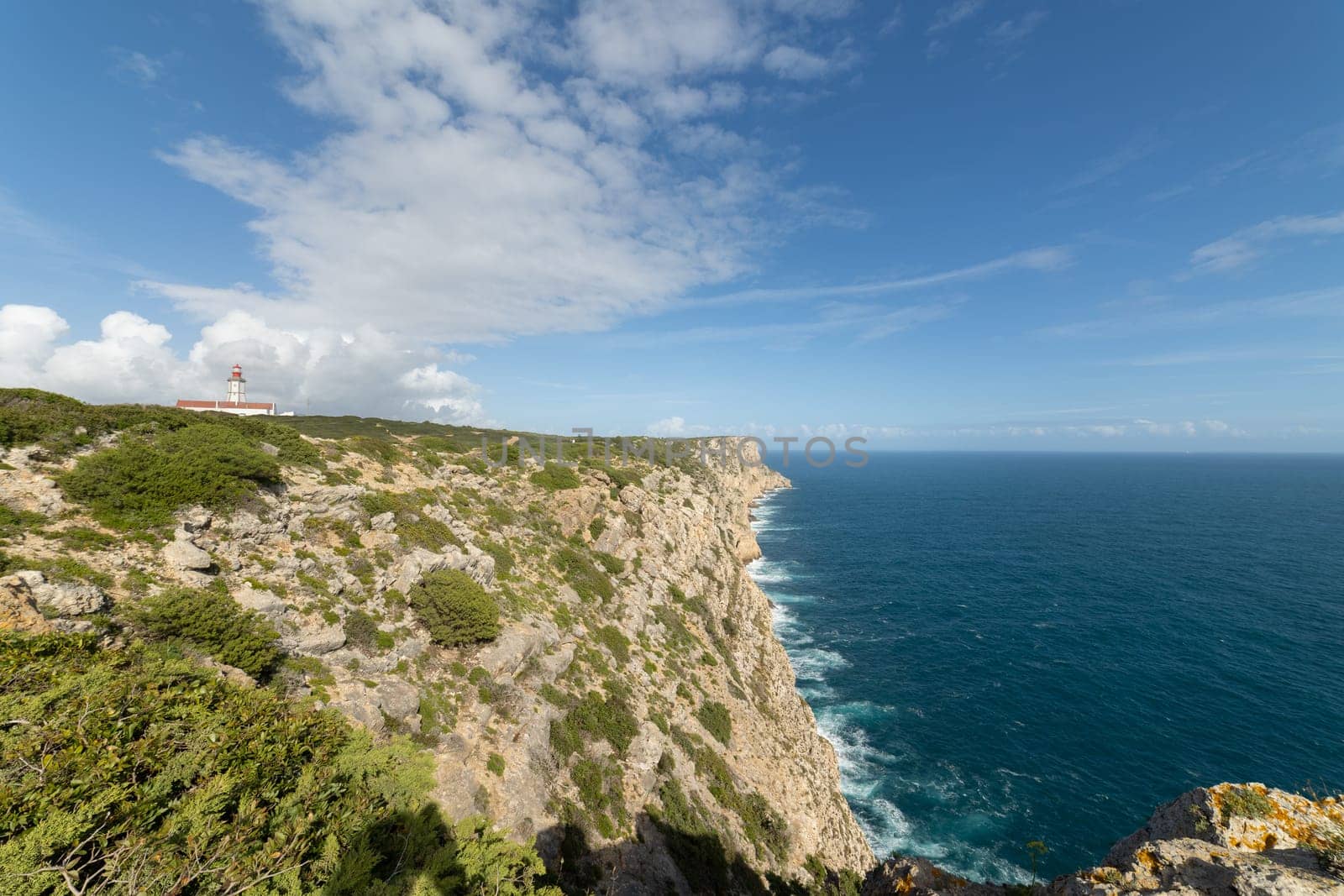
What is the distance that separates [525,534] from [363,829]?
98.3 feet

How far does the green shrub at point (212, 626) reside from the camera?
15812mm

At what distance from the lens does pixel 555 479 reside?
5184 centimetres

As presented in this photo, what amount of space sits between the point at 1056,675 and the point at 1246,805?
51560 millimetres

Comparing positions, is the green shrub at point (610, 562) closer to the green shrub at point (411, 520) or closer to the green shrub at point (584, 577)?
the green shrub at point (584, 577)

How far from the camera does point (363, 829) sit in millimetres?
11648

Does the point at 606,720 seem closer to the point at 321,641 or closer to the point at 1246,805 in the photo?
the point at 321,641

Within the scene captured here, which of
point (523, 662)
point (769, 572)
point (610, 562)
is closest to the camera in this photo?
point (523, 662)

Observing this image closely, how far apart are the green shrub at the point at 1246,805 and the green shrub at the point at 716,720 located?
26.6 meters

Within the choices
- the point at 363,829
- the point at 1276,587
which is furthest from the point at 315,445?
the point at 1276,587

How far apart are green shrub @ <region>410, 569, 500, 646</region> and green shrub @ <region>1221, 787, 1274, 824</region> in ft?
86.2

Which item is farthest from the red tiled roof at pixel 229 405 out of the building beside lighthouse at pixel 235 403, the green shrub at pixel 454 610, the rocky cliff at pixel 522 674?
the green shrub at pixel 454 610

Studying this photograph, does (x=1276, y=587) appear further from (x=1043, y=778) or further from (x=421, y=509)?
(x=421, y=509)

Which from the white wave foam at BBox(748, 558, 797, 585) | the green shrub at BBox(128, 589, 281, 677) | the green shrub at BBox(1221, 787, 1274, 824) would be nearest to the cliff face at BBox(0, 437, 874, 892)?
the green shrub at BBox(128, 589, 281, 677)

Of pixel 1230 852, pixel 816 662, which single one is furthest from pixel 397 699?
pixel 816 662
